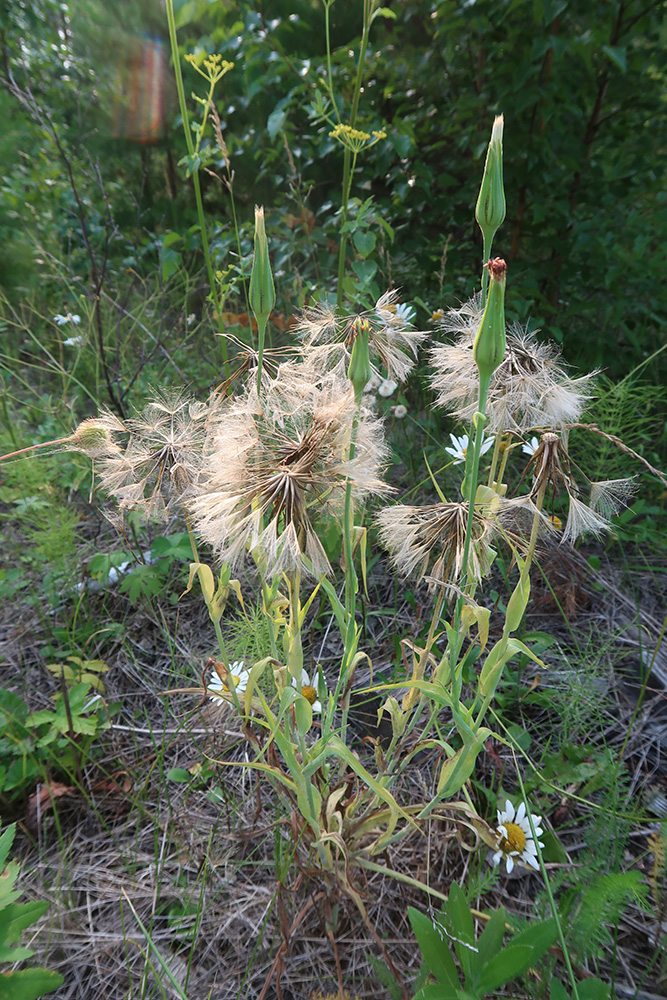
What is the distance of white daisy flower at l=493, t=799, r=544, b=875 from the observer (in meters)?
0.98

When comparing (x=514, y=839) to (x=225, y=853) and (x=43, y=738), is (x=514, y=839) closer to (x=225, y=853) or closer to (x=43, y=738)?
(x=225, y=853)

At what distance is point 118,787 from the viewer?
127 centimetres

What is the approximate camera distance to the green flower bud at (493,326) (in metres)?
0.56

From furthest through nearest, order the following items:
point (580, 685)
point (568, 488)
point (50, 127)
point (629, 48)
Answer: point (629, 48) < point (50, 127) < point (580, 685) < point (568, 488)

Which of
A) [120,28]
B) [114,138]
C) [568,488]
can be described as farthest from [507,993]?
[120,28]

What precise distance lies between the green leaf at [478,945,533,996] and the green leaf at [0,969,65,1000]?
571 millimetres

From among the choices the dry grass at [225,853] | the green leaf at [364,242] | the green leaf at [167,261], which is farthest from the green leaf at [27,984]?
the green leaf at [167,261]

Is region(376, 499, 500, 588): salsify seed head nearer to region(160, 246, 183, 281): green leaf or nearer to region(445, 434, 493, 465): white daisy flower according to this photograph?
region(445, 434, 493, 465): white daisy flower

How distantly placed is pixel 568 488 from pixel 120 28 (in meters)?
4.13

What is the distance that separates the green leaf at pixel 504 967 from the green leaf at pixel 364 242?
56.4 inches

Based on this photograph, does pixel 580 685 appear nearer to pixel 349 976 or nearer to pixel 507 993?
pixel 507 993

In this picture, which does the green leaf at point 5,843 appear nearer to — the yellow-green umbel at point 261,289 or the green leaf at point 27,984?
the green leaf at point 27,984

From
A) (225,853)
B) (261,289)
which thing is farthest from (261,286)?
(225,853)

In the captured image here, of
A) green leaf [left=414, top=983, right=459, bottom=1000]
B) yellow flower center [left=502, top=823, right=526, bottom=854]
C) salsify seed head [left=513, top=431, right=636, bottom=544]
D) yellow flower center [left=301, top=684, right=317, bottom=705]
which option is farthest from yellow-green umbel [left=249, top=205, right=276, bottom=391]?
yellow flower center [left=502, top=823, right=526, bottom=854]
